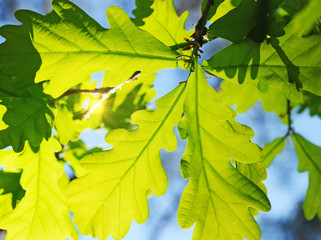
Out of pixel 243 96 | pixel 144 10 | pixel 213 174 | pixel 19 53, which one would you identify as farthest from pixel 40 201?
pixel 243 96

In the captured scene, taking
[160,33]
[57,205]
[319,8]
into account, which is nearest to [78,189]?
[57,205]

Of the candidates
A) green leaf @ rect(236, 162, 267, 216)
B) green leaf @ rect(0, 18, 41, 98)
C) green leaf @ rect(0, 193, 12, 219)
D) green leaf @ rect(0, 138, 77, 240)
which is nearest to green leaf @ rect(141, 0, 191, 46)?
green leaf @ rect(0, 18, 41, 98)

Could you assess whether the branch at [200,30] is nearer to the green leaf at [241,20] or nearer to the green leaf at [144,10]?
the green leaf at [241,20]

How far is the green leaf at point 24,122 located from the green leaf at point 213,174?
0.52 metres

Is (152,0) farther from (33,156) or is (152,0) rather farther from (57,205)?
(57,205)

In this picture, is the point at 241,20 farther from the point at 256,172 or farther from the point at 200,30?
→ the point at 256,172

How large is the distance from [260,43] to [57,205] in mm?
952

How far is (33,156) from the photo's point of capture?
4.13 feet

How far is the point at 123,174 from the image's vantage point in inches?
39.7

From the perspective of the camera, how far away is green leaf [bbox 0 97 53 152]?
3.43ft

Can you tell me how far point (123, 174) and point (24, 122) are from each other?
15.5 inches

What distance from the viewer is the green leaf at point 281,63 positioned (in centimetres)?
89

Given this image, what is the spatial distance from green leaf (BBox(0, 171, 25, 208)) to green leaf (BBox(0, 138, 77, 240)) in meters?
0.16

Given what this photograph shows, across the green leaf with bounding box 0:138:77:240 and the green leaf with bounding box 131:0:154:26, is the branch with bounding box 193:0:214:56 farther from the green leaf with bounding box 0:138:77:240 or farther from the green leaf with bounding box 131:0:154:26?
the green leaf with bounding box 0:138:77:240
